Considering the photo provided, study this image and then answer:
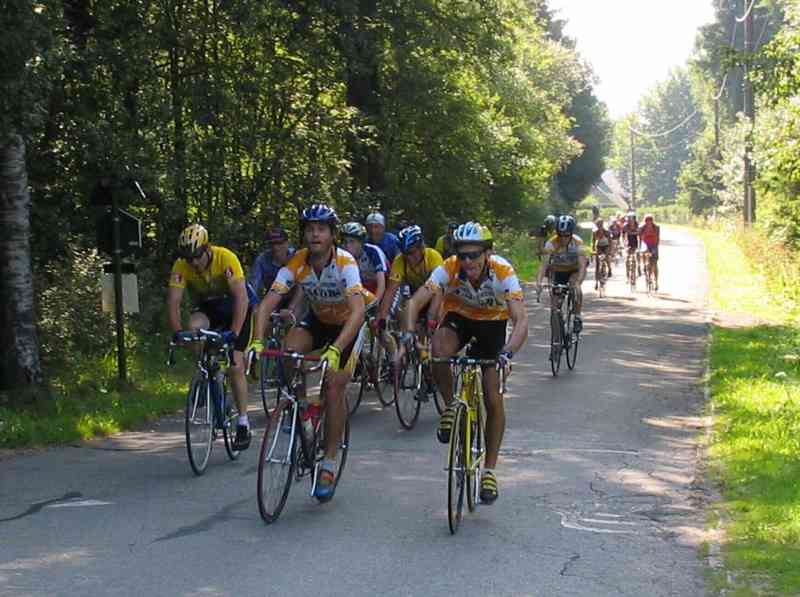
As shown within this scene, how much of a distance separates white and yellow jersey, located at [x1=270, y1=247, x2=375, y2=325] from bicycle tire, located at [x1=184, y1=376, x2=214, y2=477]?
4.86 feet

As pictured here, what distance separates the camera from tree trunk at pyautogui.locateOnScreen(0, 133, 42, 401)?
45.4 feet

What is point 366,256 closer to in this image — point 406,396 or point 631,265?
point 406,396

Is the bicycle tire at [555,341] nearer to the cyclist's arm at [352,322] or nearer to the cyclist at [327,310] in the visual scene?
the cyclist at [327,310]

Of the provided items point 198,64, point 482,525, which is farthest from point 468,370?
point 198,64

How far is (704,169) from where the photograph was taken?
91.6m

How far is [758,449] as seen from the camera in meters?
11.5

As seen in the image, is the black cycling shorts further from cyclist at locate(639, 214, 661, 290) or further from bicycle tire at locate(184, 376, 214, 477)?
cyclist at locate(639, 214, 661, 290)

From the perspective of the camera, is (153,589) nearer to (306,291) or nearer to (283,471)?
(283,471)

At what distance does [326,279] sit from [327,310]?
0.29m

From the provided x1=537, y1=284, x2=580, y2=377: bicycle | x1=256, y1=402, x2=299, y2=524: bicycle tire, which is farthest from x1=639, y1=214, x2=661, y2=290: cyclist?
x1=256, y1=402, x2=299, y2=524: bicycle tire

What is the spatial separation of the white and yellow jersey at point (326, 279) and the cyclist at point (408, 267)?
356cm

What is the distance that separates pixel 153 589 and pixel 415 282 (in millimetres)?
7342

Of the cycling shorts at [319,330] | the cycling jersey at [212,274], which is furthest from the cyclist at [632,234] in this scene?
the cycling shorts at [319,330]

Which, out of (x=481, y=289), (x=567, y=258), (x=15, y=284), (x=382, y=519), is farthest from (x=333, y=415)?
(x=567, y=258)
